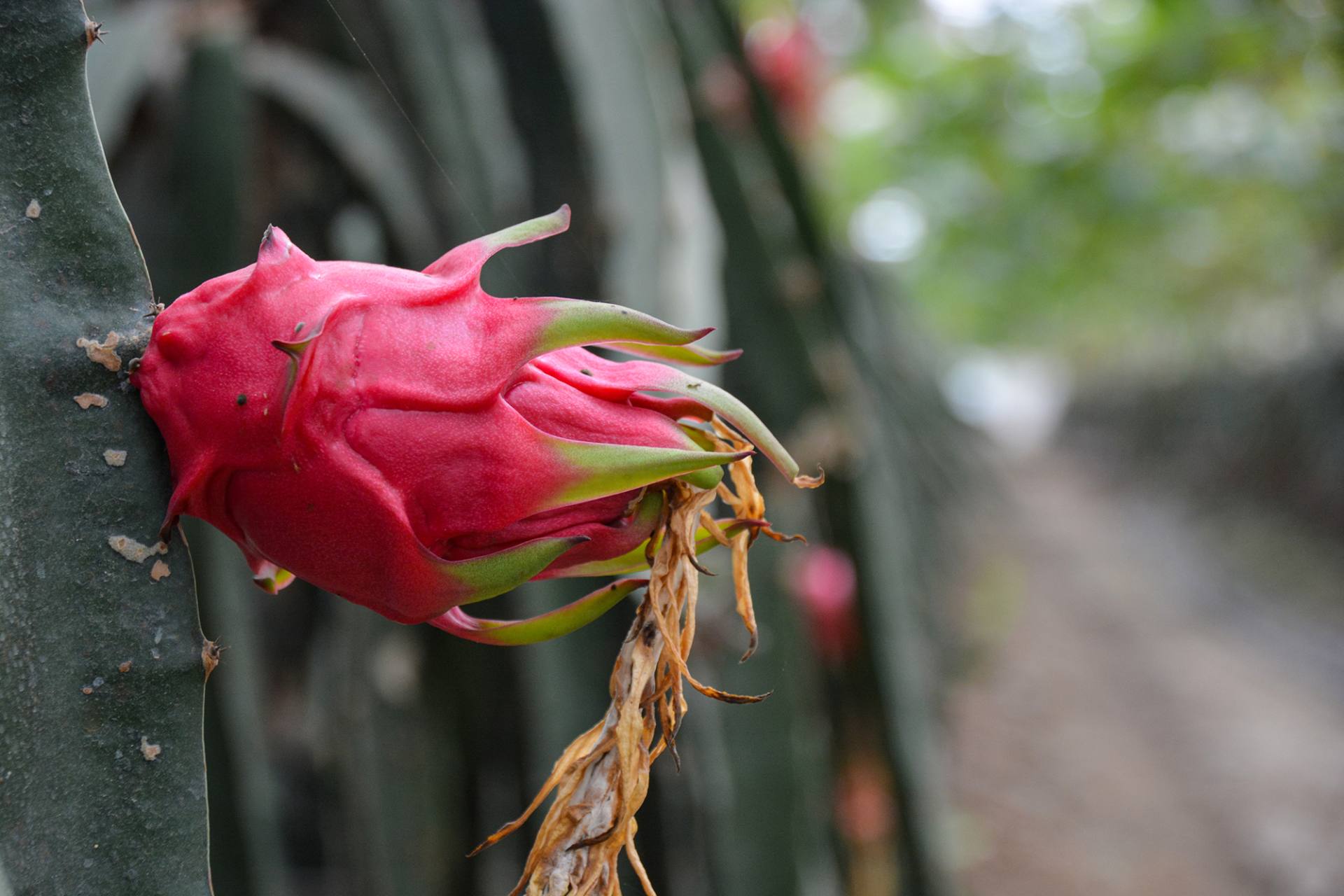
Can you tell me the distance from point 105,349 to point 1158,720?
16.5 ft

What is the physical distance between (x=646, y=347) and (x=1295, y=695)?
5.20m

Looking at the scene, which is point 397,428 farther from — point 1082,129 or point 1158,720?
point 1082,129

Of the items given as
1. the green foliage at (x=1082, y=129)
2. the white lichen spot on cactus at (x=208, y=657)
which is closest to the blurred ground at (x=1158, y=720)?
the green foliage at (x=1082, y=129)

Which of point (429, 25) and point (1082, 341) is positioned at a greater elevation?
point (429, 25)

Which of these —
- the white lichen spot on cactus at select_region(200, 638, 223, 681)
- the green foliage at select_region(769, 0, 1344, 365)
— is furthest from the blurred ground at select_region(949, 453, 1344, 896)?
the white lichen spot on cactus at select_region(200, 638, 223, 681)

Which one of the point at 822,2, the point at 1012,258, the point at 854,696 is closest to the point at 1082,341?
the point at 1012,258

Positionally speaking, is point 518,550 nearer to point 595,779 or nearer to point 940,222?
point 595,779

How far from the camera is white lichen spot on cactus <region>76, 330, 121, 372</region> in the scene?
0.33 metres

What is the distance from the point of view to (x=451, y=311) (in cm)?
32

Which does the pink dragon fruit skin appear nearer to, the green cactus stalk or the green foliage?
the green cactus stalk

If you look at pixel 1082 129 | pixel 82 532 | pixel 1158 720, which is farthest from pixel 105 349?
pixel 1082 129

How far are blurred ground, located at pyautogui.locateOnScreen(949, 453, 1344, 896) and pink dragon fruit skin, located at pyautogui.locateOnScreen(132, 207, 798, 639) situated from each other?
3151 mm

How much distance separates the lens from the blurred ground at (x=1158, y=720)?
3342mm

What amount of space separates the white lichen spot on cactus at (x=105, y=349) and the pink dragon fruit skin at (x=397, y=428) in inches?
0.5
